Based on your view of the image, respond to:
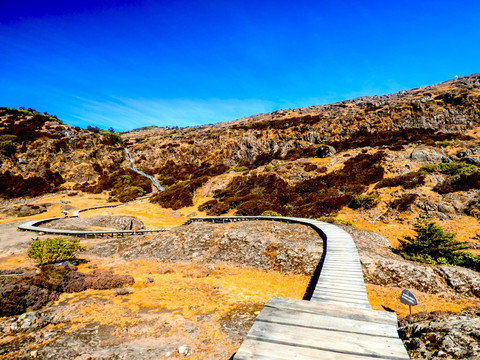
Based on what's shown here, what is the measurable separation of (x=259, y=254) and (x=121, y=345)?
31.8 ft

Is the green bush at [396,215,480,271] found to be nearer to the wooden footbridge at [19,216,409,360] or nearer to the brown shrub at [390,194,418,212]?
the brown shrub at [390,194,418,212]

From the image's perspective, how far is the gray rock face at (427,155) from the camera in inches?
1166

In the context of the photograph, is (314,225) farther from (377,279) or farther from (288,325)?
(288,325)

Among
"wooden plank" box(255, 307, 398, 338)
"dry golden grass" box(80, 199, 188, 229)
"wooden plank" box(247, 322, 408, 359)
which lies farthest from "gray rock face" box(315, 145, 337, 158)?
"wooden plank" box(247, 322, 408, 359)

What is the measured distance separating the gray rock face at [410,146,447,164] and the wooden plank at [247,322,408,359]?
34440 millimetres

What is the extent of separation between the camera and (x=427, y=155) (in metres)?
30.2

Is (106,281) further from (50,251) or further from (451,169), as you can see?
(451,169)

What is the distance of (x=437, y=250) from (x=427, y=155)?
2291cm

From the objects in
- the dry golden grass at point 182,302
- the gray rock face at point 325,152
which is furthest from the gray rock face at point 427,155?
the dry golden grass at point 182,302

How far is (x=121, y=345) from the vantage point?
284 inches

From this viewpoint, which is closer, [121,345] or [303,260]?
[121,345]

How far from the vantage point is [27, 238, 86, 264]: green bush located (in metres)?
14.8

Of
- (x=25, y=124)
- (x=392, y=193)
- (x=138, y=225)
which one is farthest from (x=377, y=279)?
(x=25, y=124)

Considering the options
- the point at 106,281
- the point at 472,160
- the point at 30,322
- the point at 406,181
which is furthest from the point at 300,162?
the point at 30,322
